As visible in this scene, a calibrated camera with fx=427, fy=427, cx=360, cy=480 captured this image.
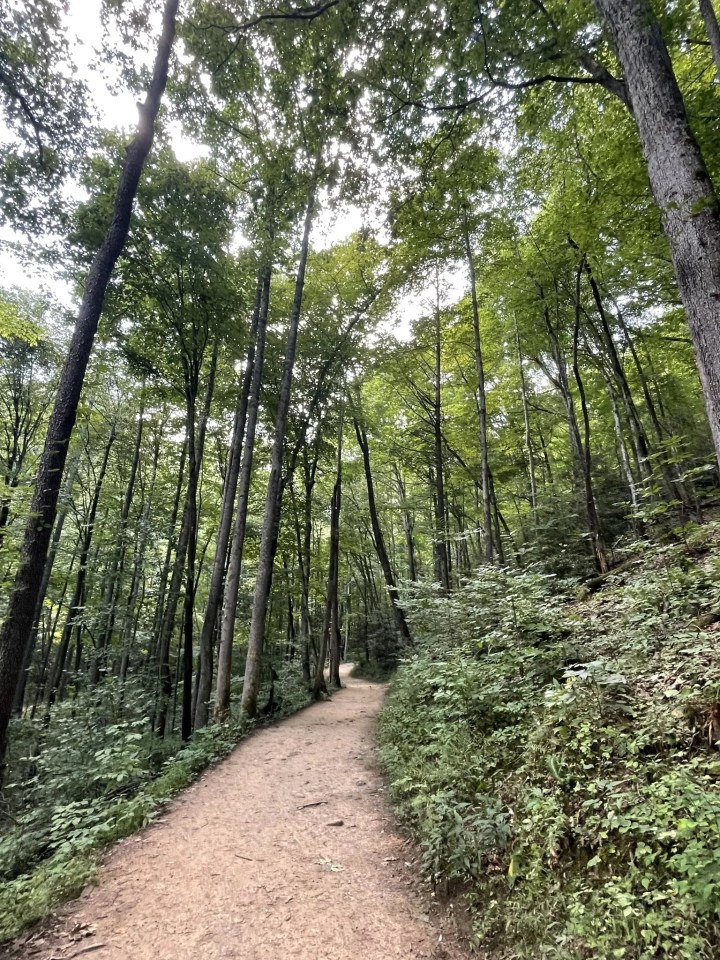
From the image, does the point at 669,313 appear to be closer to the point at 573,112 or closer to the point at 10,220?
the point at 573,112

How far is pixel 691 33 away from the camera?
5949mm

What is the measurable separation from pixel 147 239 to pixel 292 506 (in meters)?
7.49

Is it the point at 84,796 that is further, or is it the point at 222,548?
the point at 222,548

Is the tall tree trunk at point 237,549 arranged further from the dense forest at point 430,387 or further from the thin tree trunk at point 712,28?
the thin tree trunk at point 712,28

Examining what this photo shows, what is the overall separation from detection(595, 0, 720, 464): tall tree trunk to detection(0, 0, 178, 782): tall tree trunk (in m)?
5.08

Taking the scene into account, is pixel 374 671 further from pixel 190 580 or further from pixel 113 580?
pixel 190 580

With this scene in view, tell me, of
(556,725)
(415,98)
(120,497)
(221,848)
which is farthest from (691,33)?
(120,497)

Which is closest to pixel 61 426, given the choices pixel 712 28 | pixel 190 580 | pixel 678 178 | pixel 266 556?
pixel 190 580

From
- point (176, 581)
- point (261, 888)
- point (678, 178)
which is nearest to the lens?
point (678, 178)

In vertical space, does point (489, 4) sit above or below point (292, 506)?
above

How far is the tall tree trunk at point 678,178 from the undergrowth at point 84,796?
5.81 metres

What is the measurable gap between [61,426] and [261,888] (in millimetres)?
4669

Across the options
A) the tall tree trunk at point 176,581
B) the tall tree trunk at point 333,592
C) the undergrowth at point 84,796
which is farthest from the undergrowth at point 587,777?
the tall tree trunk at point 333,592

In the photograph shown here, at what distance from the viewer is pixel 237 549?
343 inches
